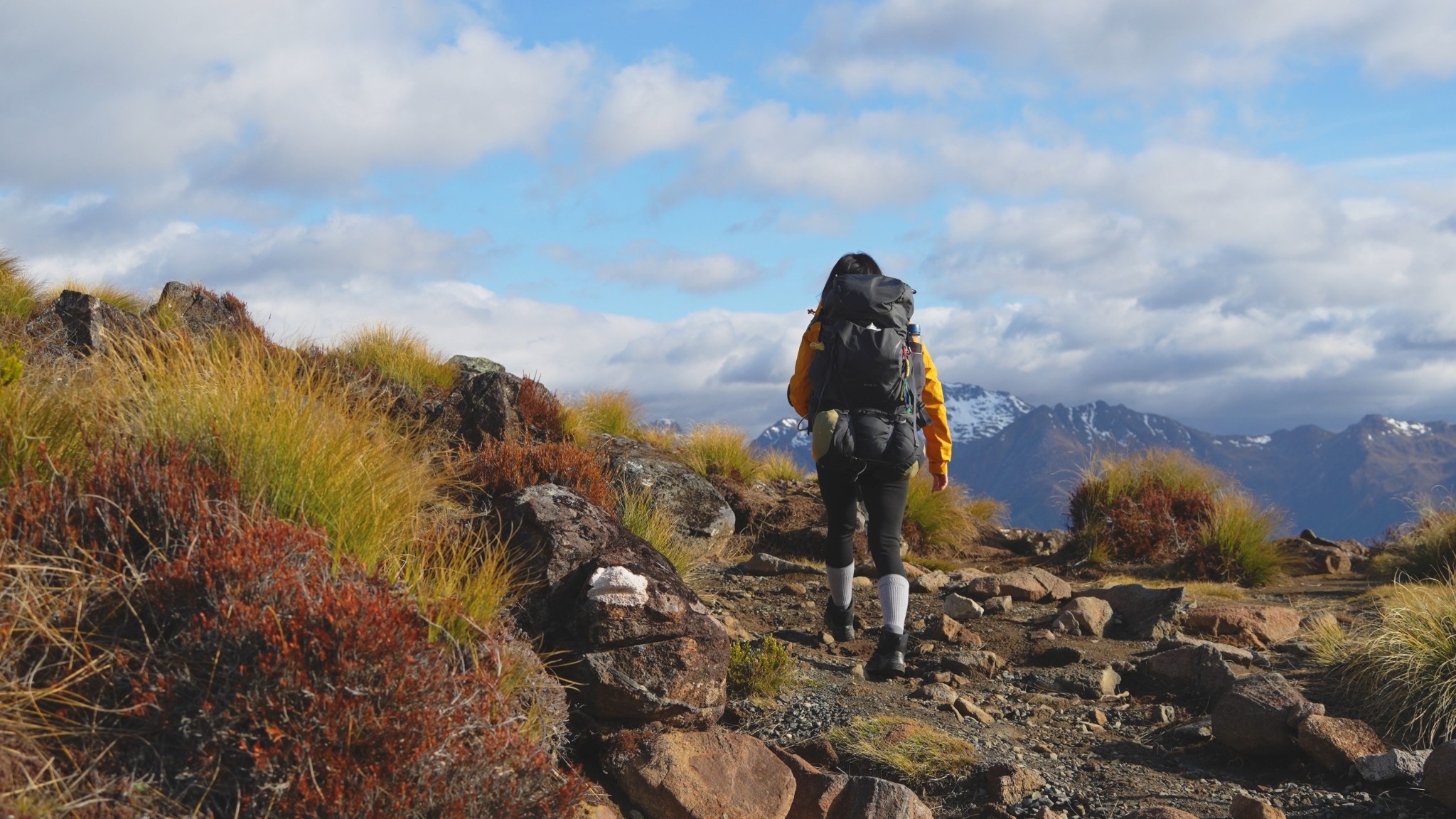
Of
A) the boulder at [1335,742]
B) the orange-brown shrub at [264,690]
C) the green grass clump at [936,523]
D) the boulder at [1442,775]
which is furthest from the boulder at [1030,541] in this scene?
the orange-brown shrub at [264,690]

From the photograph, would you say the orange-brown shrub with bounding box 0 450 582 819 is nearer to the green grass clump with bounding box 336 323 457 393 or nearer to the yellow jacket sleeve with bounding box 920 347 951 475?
the yellow jacket sleeve with bounding box 920 347 951 475

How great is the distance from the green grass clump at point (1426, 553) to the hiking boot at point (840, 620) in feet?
21.6

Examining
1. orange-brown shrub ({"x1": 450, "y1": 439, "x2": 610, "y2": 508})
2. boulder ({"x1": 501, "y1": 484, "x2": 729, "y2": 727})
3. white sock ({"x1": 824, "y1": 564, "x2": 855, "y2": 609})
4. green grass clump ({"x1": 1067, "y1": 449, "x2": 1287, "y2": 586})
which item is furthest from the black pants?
green grass clump ({"x1": 1067, "y1": 449, "x2": 1287, "y2": 586})

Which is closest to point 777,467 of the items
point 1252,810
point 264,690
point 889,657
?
point 889,657

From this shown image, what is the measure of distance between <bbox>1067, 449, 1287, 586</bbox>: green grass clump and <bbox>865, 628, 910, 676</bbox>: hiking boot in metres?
6.42

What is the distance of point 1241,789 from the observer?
4.70m

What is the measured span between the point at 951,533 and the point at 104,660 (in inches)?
421

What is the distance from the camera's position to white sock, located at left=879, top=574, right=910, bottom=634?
593cm

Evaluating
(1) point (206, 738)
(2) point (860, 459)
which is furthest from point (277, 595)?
(2) point (860, 459)

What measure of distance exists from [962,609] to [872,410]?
2797mm

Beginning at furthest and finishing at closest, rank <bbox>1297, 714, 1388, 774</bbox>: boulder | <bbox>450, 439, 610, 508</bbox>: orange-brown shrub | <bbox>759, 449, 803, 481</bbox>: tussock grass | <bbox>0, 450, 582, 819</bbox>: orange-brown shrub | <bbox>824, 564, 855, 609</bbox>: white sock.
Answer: <bbox>759, 449, 803, 481</bbox>: tussock grass → <bbox>450, 439, 610, 508</bbox>: orange-brown shrub → <bbox>824, 564, 855, 609</bbox>: white sock → <bbox>1297, 714, 1388, 774</bbox>: boulder → <bbox>0, 450, 582, 819</bbox>: orange-brown shrub

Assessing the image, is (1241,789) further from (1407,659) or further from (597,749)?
(597,749)

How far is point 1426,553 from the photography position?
10.6 metres

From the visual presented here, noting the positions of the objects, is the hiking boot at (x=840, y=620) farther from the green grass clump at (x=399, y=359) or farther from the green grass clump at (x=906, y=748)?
the green grass clump at (x=399, y=359)
